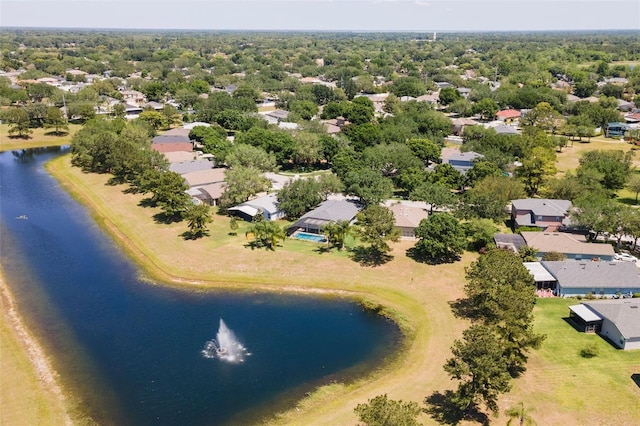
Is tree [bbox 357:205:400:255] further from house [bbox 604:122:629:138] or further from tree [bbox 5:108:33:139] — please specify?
tree [bbox 5:108:33:139]

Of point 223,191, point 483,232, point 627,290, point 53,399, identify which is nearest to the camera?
point 53,399

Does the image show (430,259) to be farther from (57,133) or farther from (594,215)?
(57,133)

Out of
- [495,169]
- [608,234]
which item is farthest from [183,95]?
[608,234]

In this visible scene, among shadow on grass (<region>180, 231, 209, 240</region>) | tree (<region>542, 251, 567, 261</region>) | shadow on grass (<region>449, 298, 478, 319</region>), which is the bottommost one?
shadow on grass (<region>449, 298, 478, 319</region>)

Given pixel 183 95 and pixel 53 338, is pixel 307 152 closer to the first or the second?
pixel 53 338

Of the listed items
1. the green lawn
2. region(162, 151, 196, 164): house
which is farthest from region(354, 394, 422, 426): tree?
region(162, 151, 196, 164): house

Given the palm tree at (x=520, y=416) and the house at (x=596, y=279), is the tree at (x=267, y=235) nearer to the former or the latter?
the house at (x=596, y=279)

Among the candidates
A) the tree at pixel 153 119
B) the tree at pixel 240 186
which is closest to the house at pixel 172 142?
the tree at pixel 153 119
